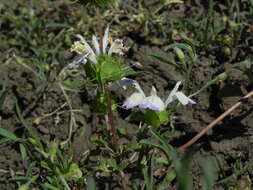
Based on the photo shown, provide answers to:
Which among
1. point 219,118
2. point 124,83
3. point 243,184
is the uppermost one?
point 124,83

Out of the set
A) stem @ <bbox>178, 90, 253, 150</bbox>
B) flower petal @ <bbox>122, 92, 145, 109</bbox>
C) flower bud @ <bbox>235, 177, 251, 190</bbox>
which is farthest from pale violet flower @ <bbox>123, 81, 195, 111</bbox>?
flower bud @ <bbox>235, 177, 251, 190</bbox>

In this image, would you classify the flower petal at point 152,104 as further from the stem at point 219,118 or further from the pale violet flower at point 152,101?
the stem at point 219,118

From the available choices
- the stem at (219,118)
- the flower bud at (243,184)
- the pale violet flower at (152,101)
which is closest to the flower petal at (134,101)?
the pale violet flower at (152,101)

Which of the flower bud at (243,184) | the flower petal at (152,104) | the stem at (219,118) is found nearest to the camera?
the flower petal at (152,104)

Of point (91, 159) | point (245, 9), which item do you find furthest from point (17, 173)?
point (245, 9)

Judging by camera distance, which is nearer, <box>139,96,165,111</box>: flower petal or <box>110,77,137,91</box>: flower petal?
<box>139,96,165,111</box>: flower petal

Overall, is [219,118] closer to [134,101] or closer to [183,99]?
[183,99]

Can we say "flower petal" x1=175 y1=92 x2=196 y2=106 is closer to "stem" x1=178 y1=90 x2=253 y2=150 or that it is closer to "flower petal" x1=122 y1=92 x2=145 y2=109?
"flower petal" x1=122 y1=92 x2=145 y2=109

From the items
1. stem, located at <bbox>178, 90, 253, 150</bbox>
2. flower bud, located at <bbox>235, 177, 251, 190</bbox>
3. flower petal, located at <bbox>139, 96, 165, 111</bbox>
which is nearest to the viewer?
flower petal, located at <bbox>139, 96, 165, 111</bbox>

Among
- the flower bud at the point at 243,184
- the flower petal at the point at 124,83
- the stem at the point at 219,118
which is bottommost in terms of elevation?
the flower bud at the point at 243,184

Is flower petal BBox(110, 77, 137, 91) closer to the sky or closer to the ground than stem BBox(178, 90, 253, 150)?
closer to the sky

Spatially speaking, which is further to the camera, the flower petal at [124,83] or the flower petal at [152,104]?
the flower petal at [124,83]

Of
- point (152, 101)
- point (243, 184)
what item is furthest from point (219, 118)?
point (152, 101)
